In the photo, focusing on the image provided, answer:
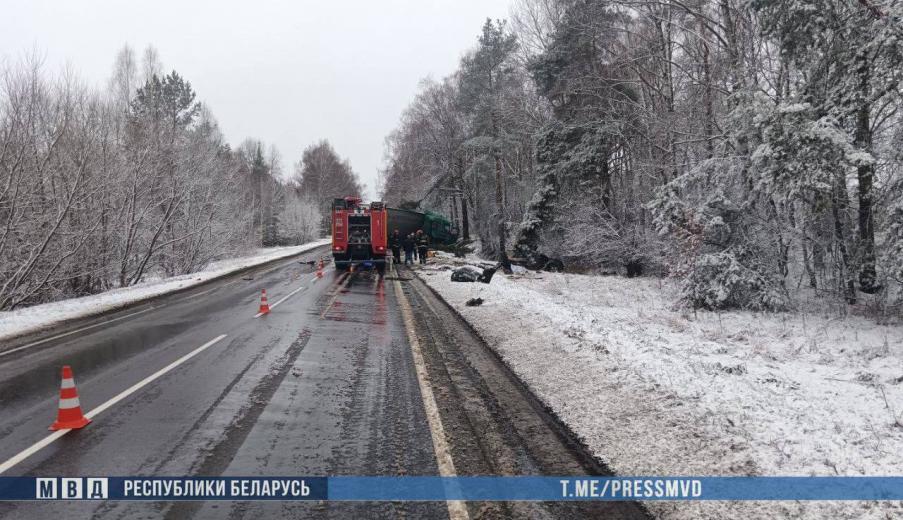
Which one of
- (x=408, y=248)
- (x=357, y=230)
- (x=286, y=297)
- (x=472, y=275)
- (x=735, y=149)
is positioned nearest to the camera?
(x=735, y=149)

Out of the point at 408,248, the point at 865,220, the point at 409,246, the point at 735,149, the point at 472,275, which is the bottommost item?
the point at 472,275

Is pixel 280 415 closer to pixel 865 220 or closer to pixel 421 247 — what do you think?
pixel 865 220

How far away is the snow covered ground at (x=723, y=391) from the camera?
435 centimetres

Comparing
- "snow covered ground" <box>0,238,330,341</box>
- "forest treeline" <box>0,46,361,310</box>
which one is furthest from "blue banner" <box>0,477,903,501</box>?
"forest treeline" <box>0,46,361,310</box>

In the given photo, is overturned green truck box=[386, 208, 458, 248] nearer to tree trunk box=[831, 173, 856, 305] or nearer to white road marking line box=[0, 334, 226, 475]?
tree trunk box=[831, 173, 856, 305]

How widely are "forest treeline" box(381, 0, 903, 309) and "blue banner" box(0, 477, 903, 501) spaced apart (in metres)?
8.19

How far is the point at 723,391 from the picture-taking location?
6.02 meters

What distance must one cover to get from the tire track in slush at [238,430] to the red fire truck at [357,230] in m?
19.7

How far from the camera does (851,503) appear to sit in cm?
370

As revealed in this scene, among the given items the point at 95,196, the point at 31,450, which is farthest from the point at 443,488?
the point at 95,196

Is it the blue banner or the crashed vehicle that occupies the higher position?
the crashed vehicle

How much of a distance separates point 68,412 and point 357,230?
2299 cm

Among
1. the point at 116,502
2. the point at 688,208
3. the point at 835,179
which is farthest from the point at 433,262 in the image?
the point at 116,502

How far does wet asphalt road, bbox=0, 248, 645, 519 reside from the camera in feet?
13.0
